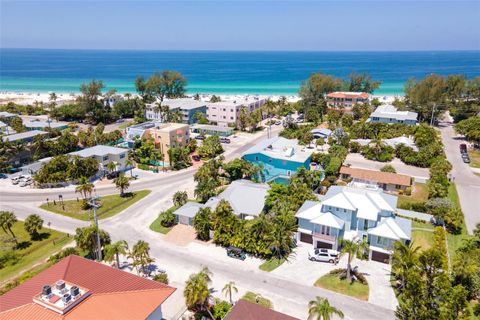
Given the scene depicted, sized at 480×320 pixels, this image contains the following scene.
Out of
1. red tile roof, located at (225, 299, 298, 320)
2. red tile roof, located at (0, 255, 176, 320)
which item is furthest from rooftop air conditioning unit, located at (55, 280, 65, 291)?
red tile roof, located at (225, 299, 298, 320)

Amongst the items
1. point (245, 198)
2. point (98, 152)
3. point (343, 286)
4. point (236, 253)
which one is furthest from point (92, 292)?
point (98, 152)

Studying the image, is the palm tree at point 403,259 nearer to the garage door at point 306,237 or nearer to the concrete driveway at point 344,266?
the concrete driveway at point 344,266

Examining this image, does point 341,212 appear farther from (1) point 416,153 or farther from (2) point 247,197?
(1) point 416,153

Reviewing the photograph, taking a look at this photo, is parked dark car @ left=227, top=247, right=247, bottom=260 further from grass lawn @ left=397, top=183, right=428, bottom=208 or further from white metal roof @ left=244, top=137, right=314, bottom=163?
grass lawn @ left=397, top=183, right=428, bottom=208

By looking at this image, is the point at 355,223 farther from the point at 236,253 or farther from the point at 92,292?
the point at 92,292

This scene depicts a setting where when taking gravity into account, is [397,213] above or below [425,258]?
below

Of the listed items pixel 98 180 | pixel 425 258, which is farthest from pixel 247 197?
pixel 98 180
